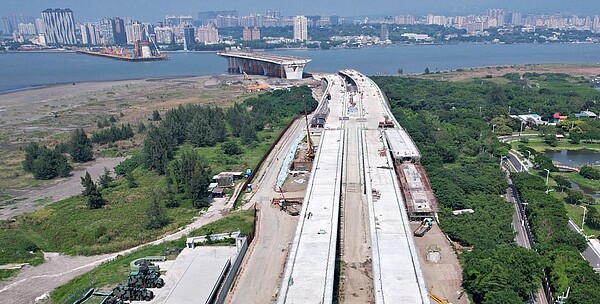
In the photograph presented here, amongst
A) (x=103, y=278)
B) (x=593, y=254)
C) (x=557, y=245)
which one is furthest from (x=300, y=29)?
(x=103, y=278)

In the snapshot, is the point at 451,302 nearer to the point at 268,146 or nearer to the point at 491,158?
the point at 491,158

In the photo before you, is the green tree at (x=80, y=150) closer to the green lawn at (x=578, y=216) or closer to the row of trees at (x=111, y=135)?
the row of trees at (x=111, y=135)

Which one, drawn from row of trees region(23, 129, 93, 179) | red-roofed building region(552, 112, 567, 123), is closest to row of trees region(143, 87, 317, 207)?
row of trees region(23, 129, 93, 179)

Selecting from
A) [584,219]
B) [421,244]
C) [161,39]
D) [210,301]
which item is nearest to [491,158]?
[584,219]

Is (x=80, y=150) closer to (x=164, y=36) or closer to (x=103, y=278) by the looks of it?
(x=103, y=278)

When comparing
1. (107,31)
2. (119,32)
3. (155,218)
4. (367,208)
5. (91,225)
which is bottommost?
(91,225)

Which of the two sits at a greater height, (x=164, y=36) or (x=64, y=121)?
(x=164, y=36)
